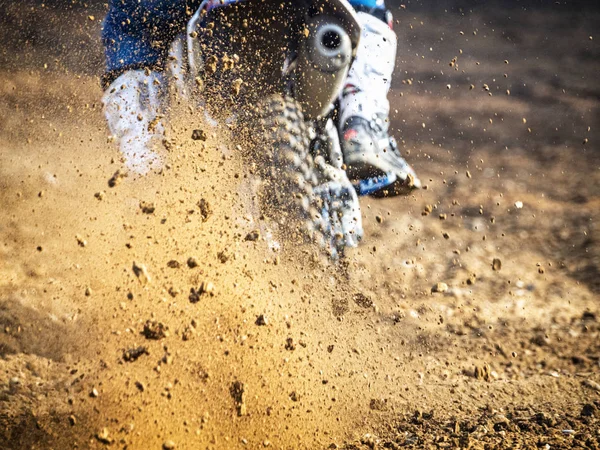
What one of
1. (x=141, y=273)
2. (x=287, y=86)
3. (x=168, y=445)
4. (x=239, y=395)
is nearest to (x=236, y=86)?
(x=287, y=86)

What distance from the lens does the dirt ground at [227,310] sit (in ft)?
5.83

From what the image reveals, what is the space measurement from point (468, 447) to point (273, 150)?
1603 mm

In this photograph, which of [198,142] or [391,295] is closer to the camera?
[198,142]

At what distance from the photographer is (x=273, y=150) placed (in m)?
2.47

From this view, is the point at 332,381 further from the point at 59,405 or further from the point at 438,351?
the point at 59,405

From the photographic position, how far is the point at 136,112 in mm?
2322

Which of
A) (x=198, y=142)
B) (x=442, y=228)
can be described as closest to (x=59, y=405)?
(x=198, y=142)

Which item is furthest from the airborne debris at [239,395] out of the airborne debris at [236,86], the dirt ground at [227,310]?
the airborne debris at [236,86]

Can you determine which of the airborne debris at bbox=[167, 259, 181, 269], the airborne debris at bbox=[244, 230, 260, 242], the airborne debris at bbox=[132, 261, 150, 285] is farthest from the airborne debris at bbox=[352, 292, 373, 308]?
the airborne debris at bbox=[132, 261, 150, 285]

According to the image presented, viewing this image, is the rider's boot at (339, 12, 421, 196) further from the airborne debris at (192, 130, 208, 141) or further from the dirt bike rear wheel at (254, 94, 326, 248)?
the airborne debris at (192, 130, 208, 141)

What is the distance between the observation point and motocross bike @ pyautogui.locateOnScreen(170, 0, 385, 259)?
2.33m

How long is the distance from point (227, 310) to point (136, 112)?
1100 mm

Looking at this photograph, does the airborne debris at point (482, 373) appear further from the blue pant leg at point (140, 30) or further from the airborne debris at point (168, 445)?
the blue pant leg at point (140, 30)

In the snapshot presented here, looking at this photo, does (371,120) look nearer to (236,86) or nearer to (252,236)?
(236,86)
